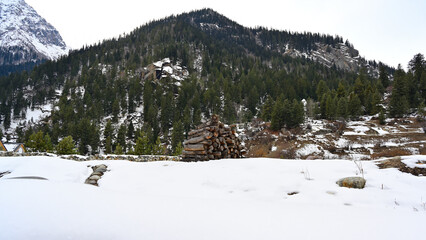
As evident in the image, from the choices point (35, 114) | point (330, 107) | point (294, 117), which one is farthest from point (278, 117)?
point (35, 114)

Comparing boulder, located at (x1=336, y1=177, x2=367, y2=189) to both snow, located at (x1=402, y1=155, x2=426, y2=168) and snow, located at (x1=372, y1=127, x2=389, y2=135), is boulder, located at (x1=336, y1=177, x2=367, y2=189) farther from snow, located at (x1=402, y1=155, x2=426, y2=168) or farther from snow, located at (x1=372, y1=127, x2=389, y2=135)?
snow, located at (x1=372, y1=127, x2=389, y2=135)

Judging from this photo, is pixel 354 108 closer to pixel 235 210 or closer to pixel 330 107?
pixel 330 107

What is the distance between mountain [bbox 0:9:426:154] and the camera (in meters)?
48.0

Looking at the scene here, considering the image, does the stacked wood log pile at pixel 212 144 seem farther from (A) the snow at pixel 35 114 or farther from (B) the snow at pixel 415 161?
Result: (A) the snow at pixel 35 114

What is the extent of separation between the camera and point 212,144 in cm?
861

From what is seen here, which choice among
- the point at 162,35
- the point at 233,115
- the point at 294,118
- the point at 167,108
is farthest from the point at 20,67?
the point at 294,118

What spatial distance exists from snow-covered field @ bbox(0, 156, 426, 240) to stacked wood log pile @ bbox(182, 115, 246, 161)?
154 inches

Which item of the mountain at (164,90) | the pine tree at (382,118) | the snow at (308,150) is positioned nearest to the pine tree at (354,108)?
the mountain at (164,90)

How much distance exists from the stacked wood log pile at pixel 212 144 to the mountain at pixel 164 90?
99.6ft

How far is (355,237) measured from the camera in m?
1.80

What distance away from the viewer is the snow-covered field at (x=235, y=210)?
5.87ft

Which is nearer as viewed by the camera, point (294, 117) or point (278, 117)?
point (278, 117)

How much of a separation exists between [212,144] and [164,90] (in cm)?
7078

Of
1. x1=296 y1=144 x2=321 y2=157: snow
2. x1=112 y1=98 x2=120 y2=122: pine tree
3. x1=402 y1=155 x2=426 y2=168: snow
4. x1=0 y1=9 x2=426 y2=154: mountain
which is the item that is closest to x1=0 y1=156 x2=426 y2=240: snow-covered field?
x1=402 y1=155 x2=426 y2=168: snow
